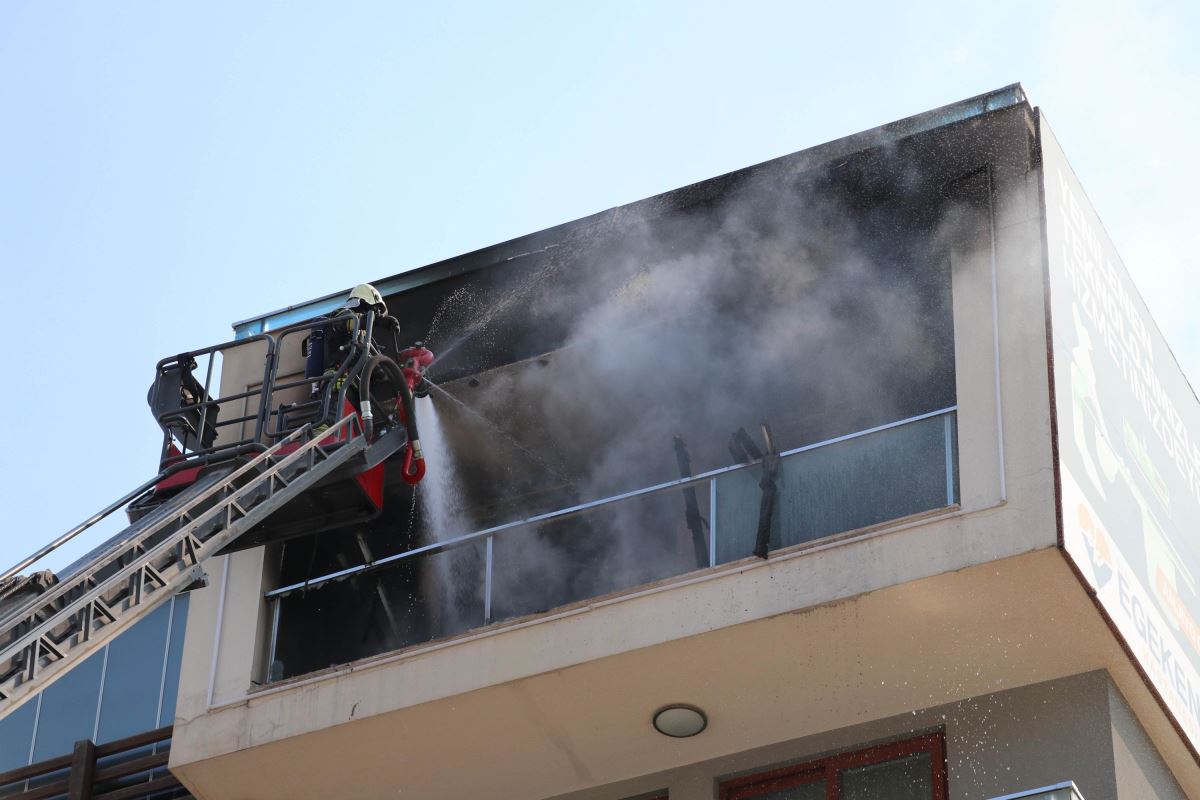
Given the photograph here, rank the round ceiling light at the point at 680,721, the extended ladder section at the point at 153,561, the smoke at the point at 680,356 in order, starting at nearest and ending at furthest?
1. the extended ladder section at the point at 153,561
2. the round ceiling light at the point at 680,721
3. the smoke at the point at 680,356

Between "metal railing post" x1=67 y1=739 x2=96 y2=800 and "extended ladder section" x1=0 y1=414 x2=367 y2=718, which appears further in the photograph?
"metal railing post" x1=67 y1=739 x2=96 y2=800

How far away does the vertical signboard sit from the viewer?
45.4 ft

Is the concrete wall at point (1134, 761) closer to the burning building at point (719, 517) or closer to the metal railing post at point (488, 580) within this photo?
the burning building at point (719, 517)

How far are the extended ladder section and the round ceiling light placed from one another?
10.0ft

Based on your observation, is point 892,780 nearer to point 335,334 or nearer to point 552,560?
point 552,560

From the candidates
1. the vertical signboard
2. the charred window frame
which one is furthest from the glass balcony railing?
the charred window frame

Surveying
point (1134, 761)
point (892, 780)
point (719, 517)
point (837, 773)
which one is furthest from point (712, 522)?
point (1134, 761)

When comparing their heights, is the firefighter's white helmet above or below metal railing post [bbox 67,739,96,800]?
above

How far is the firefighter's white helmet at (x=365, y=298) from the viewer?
17047 millimetres

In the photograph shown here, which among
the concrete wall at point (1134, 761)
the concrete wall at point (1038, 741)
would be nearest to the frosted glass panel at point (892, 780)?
the concrete wall at point (1038, 741)

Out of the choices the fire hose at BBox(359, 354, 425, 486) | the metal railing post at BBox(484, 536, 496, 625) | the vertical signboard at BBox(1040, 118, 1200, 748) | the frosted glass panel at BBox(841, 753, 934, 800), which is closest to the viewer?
the vertical signboard at BBox(1040, 118, 1200, 748)

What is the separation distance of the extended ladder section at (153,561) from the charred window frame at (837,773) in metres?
3.78

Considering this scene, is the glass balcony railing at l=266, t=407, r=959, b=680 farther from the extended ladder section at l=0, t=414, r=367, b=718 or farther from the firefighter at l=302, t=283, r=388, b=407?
the firefighter at l=302, t=283, r=388, b=407

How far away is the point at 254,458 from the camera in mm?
15102
